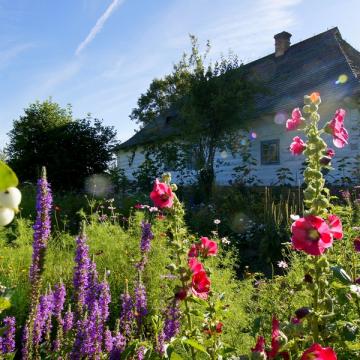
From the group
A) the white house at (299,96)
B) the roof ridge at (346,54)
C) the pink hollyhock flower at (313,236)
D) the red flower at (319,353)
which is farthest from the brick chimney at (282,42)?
the red flower at (319,353)

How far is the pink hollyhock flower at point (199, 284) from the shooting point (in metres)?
1.96

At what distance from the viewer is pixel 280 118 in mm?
14539

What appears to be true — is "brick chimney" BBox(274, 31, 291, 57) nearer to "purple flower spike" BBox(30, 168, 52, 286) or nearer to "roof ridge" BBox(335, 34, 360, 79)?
"roof ridge" BBox(335, 34, 360, 79)

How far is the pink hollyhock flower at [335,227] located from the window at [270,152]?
13304 millimetres

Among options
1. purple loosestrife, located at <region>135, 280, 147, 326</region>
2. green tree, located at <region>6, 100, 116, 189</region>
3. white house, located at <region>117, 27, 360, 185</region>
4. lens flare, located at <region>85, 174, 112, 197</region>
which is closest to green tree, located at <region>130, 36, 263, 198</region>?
white house, located at <region>117, 27, 360, 185</region>

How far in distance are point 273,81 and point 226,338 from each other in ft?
51.3

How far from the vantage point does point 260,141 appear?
15.5m

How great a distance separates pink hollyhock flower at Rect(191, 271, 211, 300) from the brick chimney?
18.9 meters

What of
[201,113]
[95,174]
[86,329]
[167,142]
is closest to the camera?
[86,329]

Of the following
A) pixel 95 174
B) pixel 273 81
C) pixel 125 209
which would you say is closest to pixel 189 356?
pixel 125 209

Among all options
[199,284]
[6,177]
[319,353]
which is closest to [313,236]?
[319,353]

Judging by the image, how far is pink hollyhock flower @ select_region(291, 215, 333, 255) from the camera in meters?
1.44

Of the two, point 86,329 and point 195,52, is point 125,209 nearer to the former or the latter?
point 195,52

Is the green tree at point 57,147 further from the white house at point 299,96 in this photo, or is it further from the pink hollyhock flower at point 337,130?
the pink hollyhock flower at point 337,130
